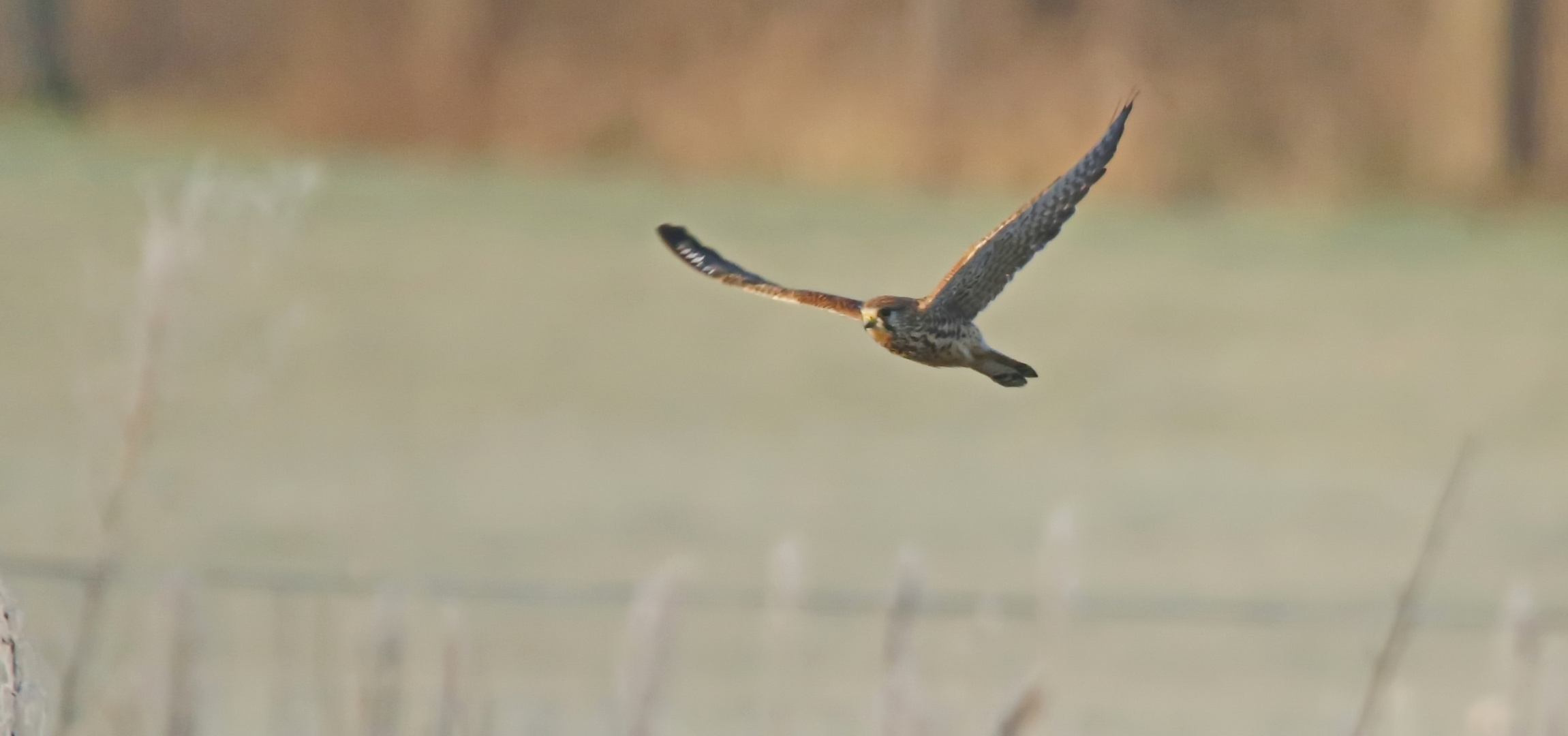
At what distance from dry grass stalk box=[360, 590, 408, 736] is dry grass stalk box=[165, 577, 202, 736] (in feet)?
0.79

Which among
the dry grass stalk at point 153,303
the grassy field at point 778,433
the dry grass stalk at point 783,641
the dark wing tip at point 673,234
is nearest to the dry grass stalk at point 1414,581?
the dark wing tip at point 673,234

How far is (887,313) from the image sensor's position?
5.31ft

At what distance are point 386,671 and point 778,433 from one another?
5811 mm

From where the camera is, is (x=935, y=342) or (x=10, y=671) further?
(x=935, y=342)

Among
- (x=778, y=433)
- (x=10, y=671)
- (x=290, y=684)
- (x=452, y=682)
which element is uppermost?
(x=778, y=433)

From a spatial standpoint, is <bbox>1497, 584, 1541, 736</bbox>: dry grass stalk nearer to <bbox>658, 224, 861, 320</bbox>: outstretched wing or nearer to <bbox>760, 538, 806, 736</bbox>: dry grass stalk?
<bbox>760, 538, 806, 736</bbox>: dry grass stalk

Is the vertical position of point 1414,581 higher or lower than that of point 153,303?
lower

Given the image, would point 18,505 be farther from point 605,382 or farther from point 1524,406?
point 1524,406

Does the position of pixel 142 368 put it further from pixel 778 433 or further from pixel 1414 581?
pixel 778 433

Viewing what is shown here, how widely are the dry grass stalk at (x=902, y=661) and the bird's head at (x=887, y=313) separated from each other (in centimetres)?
145

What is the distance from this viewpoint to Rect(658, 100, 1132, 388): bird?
1.58m

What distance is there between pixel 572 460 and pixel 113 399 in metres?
5.89

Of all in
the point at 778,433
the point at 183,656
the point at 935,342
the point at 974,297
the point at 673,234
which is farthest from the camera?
the point at 778,433

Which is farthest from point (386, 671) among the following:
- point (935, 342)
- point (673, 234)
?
point (935, 342)
